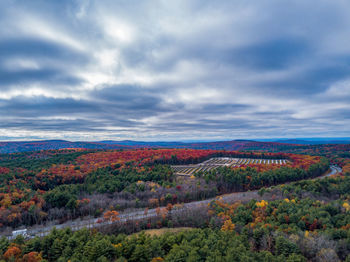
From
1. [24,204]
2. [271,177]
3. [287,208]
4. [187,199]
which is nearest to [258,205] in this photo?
[287,208]

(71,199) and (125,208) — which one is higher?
(71,199)

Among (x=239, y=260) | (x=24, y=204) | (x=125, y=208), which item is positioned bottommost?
(x=125, y=208)

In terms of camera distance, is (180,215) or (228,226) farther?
(180,215)

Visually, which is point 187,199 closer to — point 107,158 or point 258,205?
point 258,205

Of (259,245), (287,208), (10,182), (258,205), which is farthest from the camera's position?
(10,182)

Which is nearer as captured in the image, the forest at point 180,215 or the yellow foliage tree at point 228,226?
the forest at point 180,215

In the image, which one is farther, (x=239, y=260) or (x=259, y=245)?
(x=259, y=245)

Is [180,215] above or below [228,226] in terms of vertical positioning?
below

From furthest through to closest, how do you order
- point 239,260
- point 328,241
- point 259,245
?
point 259,245
point 328,241
point 239,260

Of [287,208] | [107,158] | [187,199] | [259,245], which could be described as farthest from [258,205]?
[107,158]

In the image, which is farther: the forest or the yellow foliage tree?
the yellow foliage tree
